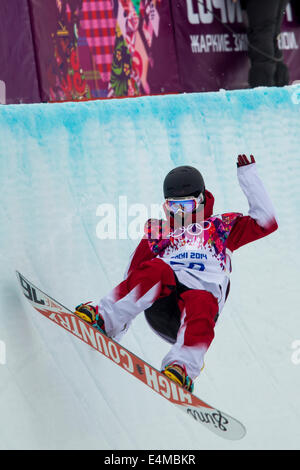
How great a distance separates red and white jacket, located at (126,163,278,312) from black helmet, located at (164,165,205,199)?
106mm

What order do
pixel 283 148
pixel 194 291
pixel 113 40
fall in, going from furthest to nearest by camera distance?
pixel 113 40
pixel 283 148
pixel 194 291

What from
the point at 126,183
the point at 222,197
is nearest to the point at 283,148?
the point at 222,197

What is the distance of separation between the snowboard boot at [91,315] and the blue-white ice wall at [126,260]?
462 mm

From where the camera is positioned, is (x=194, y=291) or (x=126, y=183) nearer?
(x=194, y=291)

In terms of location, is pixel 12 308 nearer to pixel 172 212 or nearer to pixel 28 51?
pixel 172 212

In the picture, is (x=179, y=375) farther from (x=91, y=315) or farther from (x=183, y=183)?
(x=183, y=183)

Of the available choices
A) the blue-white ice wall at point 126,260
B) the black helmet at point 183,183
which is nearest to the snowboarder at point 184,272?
the black helmet at point 183,183

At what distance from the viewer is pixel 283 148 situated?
3.58 metres

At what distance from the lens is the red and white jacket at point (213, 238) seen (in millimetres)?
2818

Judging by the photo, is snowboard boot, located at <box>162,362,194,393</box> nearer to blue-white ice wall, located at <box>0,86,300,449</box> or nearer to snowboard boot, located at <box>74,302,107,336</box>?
snowboard boot, located at <box>74,302,107,336</box>

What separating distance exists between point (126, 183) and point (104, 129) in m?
0.25

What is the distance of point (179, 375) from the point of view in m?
2.57

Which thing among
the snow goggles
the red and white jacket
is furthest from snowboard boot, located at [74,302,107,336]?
the snow goggles
